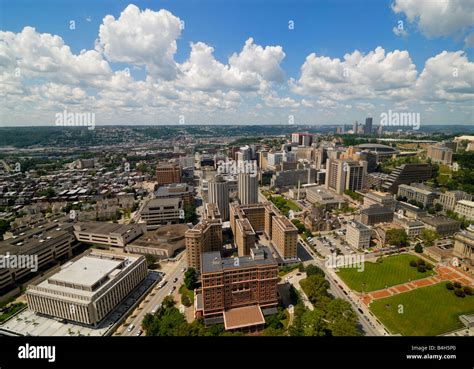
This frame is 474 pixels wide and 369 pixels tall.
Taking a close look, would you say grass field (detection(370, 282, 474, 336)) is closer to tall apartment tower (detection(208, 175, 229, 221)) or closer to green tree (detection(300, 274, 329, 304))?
green tree (detection(300, 274, 329, 304))

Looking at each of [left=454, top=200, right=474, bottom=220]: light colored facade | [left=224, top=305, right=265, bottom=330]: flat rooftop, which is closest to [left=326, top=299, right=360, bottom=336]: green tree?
[left=224, top=305, right=265, bottom=330]: flat rooftop

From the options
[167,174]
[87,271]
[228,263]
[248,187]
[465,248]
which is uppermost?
[248,187]

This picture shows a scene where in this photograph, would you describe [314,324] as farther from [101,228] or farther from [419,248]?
[101,228]

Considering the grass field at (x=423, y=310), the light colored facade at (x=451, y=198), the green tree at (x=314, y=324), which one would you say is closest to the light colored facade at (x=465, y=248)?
the grass field at (x=423, y=310)

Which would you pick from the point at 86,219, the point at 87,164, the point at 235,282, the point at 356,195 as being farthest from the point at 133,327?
the point at 87,164

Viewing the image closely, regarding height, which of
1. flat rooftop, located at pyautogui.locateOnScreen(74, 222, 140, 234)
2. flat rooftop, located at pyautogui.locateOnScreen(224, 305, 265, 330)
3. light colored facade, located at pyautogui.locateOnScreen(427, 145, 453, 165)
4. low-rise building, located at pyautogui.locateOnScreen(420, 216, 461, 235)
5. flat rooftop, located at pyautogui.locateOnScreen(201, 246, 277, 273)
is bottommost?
flat rooftop, located at pyautogui.locateOnScreen(224, 305, 265, 330)

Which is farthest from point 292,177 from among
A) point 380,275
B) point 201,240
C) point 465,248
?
point 201,240
